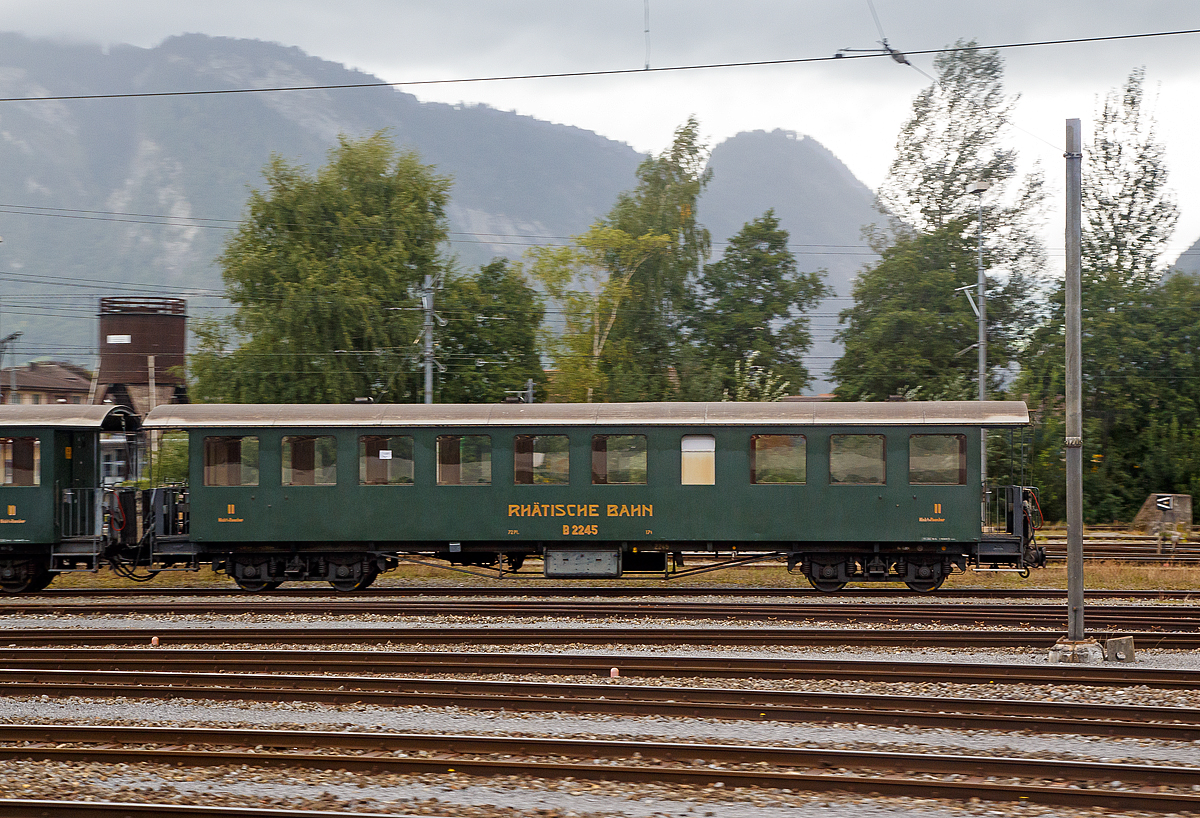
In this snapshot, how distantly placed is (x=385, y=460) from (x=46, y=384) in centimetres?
8064

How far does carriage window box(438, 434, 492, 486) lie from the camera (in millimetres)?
17141

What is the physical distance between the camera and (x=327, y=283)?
37438mm

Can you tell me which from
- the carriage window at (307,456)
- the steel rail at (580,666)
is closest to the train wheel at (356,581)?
the carriage window at (307,456)

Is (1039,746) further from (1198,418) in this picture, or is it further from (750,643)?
(1198,418)

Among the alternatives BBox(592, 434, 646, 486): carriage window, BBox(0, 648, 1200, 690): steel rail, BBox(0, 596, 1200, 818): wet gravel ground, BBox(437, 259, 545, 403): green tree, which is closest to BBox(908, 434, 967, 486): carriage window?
BBox(592, 434, 646, 486): carriage window

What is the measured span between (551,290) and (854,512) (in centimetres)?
2723

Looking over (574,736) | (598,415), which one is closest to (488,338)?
(598,415)

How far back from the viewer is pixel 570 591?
1758 centimetres

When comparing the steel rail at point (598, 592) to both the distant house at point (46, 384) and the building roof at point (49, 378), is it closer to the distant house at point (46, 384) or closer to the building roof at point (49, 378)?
the distant house at point (46, 384)

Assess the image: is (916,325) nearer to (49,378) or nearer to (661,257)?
(661,257)

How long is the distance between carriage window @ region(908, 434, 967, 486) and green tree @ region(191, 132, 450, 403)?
78.9 feet

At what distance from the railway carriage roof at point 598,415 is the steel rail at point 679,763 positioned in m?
8.77

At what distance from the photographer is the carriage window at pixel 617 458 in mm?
16922

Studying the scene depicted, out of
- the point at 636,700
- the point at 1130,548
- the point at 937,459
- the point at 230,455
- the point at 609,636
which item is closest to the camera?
the point at 636,700
